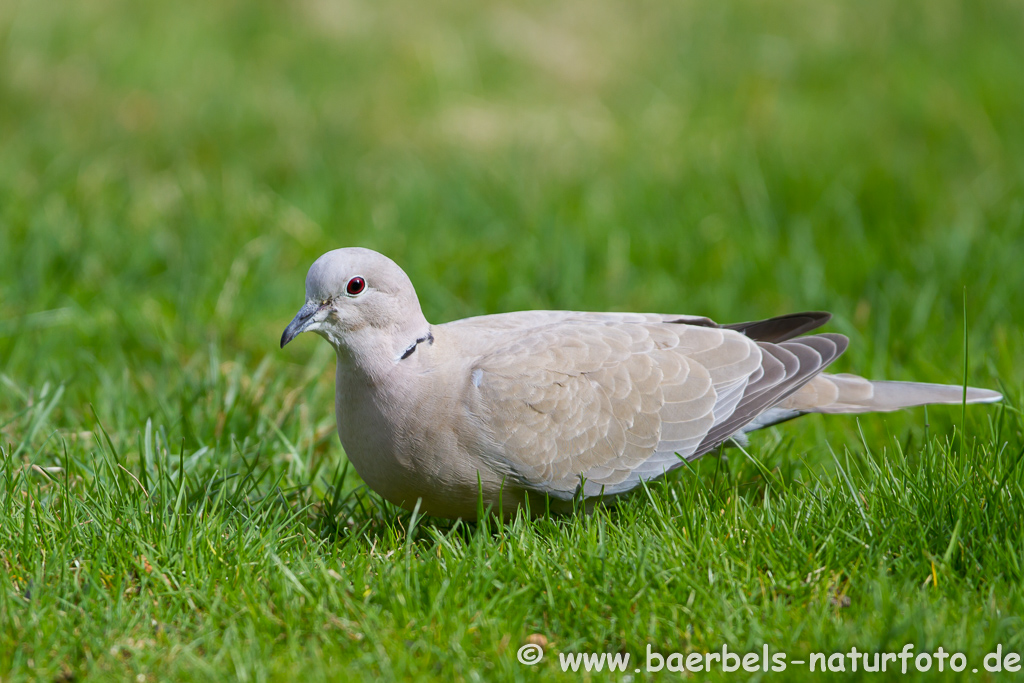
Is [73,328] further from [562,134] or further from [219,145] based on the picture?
[562,134]

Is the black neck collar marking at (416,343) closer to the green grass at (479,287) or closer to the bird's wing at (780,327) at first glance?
the green grass at (479,287)

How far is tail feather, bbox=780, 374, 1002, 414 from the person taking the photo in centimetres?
355

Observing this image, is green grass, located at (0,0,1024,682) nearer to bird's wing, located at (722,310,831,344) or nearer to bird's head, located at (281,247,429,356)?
bird's wing, located at (722,310,831,344)

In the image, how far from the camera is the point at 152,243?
17.3 feet

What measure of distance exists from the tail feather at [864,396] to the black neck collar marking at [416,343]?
1396mm

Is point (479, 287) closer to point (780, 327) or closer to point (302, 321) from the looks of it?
point (780, 327)

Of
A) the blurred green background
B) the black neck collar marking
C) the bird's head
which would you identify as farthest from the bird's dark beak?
the blurred green background

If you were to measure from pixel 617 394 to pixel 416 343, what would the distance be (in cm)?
71

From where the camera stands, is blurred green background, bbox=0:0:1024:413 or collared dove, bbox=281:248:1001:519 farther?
blurred green background, bbox=0:0:1024:413

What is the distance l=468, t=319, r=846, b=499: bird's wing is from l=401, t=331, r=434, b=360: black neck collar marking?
17 cm

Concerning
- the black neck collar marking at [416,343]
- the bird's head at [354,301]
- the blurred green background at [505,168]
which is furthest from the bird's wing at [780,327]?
the bird's head at [354,301]

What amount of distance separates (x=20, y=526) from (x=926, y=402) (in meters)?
3.09

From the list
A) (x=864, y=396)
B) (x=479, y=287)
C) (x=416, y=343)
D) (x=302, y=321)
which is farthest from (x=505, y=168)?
(x=302, y=321)

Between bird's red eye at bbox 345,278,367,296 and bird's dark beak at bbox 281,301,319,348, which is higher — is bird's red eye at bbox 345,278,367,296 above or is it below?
above
